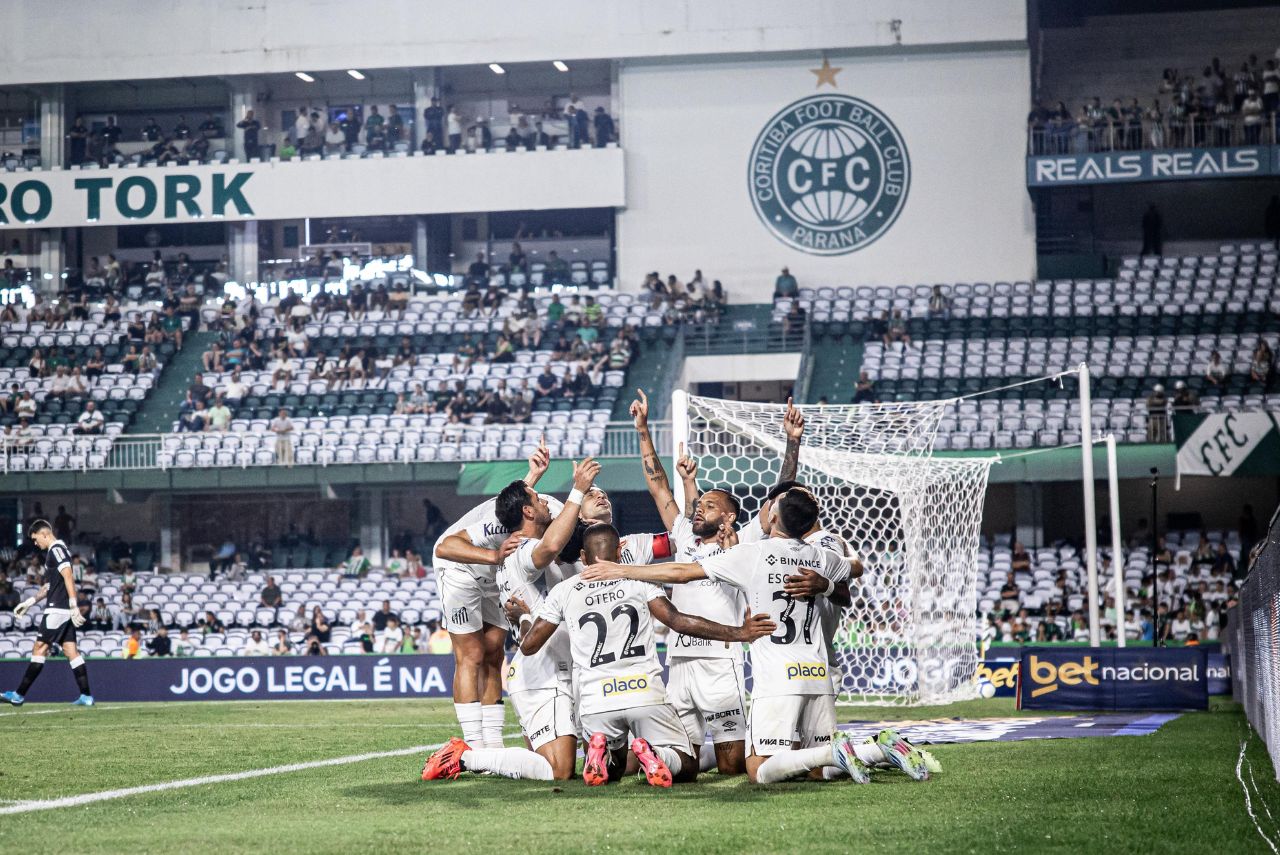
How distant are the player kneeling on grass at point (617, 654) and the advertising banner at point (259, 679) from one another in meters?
16.3

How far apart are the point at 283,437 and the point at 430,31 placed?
13.3 metres

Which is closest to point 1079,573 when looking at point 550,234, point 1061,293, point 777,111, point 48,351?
point 1061,293

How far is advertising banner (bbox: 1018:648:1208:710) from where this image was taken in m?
18.7

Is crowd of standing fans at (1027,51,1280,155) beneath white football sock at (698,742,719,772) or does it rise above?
above

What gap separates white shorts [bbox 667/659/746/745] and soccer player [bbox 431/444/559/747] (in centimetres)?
157

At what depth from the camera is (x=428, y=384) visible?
126 ft

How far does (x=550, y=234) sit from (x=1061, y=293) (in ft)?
48.9

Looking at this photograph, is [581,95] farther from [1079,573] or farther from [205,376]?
[1079,573]

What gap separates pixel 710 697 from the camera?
1032 cm

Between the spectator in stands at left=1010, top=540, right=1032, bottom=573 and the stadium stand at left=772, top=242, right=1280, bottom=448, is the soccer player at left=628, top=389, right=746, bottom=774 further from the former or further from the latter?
the stadium stand at left=772, top=242, right=1280, bottom=448

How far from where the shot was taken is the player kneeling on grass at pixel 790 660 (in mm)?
9492

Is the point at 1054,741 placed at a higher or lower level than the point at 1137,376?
lower

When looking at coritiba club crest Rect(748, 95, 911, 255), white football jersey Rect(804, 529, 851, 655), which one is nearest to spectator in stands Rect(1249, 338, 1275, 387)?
coritiba club crest Rect(748, 95, 911, 255)

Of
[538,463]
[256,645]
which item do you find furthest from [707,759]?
[256,645]
